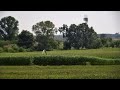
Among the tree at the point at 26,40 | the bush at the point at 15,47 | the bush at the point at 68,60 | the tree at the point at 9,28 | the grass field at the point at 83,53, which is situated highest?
the tree at the point at 9,28

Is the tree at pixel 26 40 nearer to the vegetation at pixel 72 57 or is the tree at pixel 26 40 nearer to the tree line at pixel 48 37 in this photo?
the tree line at pixel 48 37

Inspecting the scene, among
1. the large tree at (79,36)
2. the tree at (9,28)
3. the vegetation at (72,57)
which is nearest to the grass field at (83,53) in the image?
the vegetation at (72,57)

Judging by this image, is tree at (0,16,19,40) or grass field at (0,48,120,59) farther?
grass field at (0,48,120,59)

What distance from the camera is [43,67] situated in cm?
758

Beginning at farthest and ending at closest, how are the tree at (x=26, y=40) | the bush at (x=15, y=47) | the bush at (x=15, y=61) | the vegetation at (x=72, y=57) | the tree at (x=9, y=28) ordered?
1. the bush at (x=15, y=61)
2. the vegetation at (x=72, y=57)
3. the bush at (x=15, y=47)
4. the tree at (x=26, y=40)
5. the tree at (x=9, y=28)

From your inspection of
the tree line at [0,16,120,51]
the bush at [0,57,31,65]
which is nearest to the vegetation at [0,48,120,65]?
the bush at [0,57,31,65]

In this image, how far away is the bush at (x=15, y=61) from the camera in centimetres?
765

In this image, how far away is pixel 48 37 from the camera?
670 cm

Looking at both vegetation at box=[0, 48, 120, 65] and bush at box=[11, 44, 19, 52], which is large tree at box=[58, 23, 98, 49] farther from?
bush at box=[11, 44, 19, 52]

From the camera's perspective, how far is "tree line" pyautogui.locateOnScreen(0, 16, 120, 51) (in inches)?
246

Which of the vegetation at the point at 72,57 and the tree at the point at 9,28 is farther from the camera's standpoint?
the vegetation at the point at 72,57

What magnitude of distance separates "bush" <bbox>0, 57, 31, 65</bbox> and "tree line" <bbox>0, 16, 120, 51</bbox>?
968 mm
